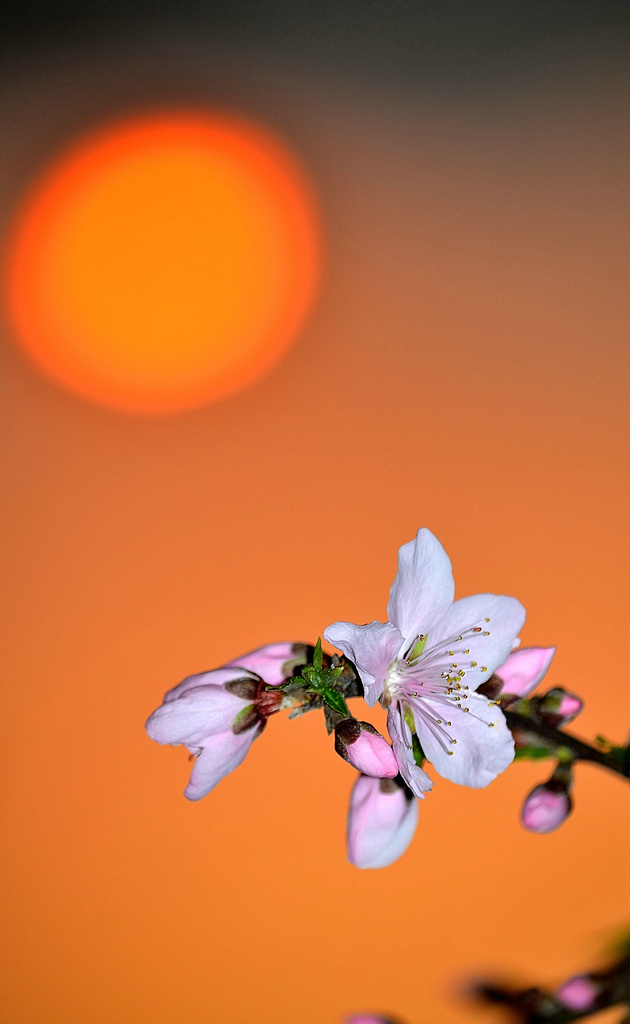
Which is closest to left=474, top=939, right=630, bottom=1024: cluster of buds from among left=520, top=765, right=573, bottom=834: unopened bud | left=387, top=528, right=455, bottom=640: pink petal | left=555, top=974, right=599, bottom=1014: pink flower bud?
left=555, top=974, right=599, bottom=1014: pink flower bud

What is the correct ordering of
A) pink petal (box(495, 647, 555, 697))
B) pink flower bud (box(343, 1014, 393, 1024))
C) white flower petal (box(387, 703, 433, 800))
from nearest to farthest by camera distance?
white flower petal (box(387, 703, 433, 800))
pink petal (box(495, 647, 555, 697))
pink flower bud (box(343, 1014, 393, 1024))

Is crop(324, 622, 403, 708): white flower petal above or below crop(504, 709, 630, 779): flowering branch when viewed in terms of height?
above

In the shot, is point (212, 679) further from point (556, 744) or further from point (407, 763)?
point (556, 744)

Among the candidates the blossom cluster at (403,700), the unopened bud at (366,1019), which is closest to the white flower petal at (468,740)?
the blossom cluster at (403,700)

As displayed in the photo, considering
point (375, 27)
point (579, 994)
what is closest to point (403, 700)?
point (579, 994)

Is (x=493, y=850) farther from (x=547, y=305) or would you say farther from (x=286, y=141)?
(x=286, y=141)

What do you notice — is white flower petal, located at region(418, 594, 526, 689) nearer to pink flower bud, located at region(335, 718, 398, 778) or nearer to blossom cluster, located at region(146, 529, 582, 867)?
blossom cluster, located at region(146, 529, 582, 867)

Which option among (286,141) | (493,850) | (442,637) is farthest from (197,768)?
(286,141)

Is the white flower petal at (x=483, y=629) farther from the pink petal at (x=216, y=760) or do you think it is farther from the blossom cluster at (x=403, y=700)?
the pink petal at (x=216, y=760)
